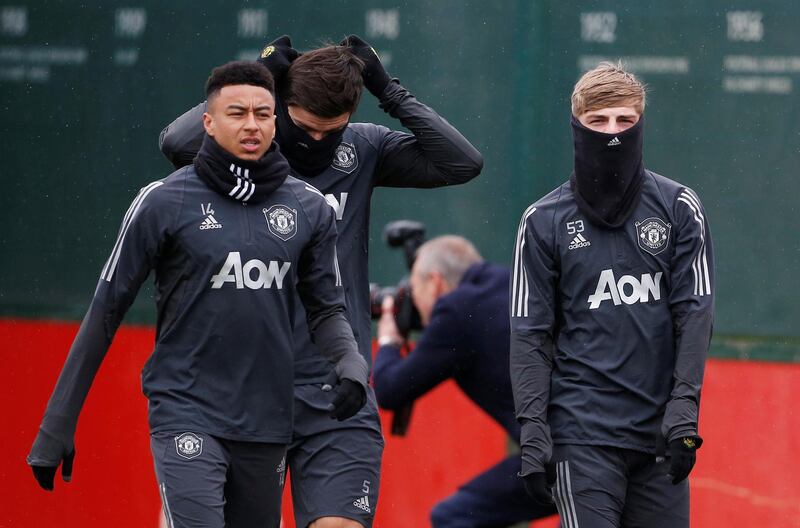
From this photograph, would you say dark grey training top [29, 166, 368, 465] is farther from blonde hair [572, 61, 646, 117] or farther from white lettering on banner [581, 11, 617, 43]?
white lettering on banner [581, 11, 617, 43]

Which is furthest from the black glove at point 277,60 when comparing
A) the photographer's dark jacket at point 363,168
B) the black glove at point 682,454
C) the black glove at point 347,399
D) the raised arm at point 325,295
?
the black glove at point 682,454

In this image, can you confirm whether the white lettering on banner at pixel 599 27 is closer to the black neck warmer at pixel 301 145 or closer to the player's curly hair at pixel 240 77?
the black neck warmer at pixel 301 145

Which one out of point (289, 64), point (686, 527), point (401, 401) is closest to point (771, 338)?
point (401, 401)

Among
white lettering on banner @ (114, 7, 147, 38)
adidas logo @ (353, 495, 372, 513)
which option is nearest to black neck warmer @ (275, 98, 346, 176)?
adidas logo @ (353, 495, 372, 513)

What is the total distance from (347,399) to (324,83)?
1052 mm

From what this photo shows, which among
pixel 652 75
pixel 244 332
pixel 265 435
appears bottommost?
pixel 265 435

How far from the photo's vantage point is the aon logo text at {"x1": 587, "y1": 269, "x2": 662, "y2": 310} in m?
4.69

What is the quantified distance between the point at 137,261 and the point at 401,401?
1.99 metres

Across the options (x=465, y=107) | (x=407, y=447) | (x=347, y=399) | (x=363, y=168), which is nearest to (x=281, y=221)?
(x=347, y=399)

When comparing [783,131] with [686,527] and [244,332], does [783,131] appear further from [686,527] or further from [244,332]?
[244,332]

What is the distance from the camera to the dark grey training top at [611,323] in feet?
15.2

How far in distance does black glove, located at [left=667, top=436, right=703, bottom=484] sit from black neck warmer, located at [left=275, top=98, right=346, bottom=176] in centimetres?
150

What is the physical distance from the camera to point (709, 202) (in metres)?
7.02

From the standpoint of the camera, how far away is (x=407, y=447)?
23.9ft
